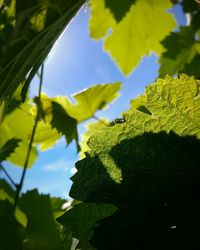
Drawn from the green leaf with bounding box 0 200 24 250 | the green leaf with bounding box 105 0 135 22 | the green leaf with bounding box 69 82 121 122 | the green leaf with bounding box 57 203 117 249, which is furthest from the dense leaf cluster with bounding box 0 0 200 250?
the green leaf with bounding box 69 82 121 122

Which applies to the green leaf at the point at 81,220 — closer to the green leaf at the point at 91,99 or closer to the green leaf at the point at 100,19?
the green leaf at the point at 91,99

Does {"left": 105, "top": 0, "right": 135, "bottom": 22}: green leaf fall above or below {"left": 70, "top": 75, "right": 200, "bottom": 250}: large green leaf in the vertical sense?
above

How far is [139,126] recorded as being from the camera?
24.9 inches

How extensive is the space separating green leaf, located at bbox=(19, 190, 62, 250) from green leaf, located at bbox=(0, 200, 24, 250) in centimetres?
6

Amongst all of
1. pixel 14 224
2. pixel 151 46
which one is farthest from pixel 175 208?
pixel 151 46

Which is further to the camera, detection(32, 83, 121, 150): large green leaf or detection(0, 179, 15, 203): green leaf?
detection(32, 83, 121, 150): large green leaf

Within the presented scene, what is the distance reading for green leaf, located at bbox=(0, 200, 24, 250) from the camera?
130 centimetres

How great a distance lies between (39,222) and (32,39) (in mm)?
866

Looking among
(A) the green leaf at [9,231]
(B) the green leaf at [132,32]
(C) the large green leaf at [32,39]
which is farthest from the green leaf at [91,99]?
(C) the large green leaf at [32,39]

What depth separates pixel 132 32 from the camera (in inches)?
82.1

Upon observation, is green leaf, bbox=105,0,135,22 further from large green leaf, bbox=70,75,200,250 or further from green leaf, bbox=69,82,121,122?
large green leaf, bbox=70,75,200,250

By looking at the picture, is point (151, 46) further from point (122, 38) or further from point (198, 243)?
point (198, 243)

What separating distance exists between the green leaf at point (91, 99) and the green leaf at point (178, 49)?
27cm

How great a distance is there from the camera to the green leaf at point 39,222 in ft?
4.65
